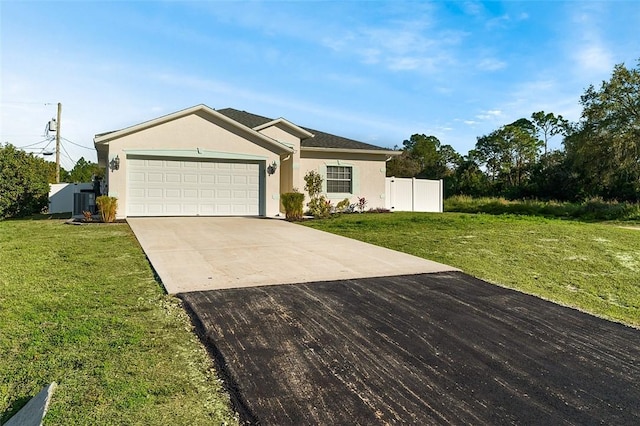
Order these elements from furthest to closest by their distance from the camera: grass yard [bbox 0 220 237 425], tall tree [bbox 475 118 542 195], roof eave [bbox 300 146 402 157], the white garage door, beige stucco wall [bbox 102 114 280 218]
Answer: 1. tall tree [bbox 475 118 542 195]
2. roof eave [bbox 300 146 402 157]
3. the white garage door
4. beige stucco wall [bbox 102 114 280 218]
5. grass yard [bbox 0 220 237 425]

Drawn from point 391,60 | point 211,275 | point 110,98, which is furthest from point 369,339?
point 110,98

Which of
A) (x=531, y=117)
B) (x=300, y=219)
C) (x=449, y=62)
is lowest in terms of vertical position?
(x=300, y=219)

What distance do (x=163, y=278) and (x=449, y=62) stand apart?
495 inches

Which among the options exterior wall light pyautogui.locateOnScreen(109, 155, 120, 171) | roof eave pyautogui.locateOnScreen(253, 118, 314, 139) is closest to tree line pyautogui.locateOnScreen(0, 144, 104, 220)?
exterior wall light pyautogui.locateOnScreen(109, 155, 120, 171)

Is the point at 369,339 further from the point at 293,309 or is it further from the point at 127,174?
the point at 127,174

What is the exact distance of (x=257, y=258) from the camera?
754 centimetres

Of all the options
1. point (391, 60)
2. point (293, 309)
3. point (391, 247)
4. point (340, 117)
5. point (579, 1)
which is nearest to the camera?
point (293, 309)

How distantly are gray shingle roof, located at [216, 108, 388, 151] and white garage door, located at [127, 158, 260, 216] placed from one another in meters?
3.99

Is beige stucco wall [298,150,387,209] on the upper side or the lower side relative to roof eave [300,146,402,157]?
lower

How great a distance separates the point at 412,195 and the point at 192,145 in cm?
1210

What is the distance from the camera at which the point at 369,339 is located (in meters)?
3.86

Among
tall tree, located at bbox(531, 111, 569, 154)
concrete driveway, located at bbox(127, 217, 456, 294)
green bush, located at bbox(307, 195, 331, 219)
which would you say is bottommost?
concrete driveway, located at bbox(127, 217, 456, 294)

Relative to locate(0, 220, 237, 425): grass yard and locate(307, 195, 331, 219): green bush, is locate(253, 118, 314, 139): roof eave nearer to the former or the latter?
locate(307, 195, 331, 219): green bush

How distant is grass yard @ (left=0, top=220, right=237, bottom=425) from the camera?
102 inches
